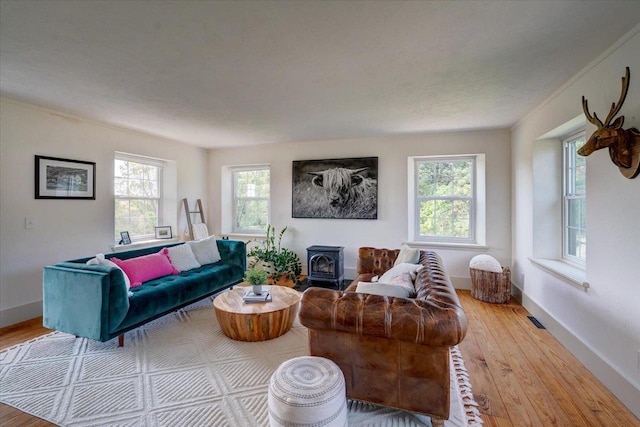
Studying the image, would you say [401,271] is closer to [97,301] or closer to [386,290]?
[386,290]

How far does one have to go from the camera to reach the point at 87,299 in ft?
8.09

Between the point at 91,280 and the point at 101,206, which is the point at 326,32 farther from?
the point at 101,206

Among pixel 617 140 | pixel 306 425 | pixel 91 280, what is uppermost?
pixel 617 140

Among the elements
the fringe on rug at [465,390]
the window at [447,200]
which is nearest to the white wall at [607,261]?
the fringe on rug at [465,390]

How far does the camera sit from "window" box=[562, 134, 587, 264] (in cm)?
293

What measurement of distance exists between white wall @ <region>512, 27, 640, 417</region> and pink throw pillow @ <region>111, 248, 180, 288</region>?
4.09m

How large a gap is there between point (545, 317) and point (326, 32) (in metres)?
3.46

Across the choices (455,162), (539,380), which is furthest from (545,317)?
(455,162)

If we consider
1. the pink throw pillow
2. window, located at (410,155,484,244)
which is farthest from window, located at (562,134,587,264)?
the pink throw pillow

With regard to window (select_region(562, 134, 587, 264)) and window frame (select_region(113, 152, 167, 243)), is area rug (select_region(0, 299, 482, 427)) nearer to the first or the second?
window (select_region(562, 134, 587, 264))

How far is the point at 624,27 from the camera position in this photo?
1.83m

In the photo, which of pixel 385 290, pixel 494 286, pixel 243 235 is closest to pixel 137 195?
pixel 243 235

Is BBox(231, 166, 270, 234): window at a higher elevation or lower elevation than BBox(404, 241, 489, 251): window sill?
higher

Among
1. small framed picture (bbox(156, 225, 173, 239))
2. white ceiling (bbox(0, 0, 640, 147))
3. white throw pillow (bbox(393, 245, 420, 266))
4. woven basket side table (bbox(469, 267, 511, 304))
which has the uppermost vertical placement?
white ceiling (bbox(0, 0, 640, 147))
